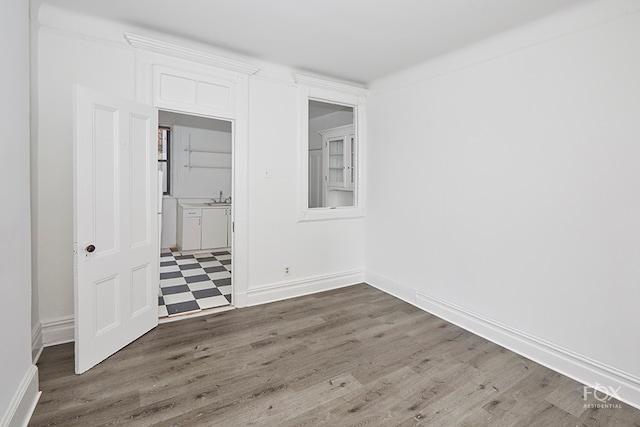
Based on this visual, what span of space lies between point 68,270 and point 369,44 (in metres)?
3.36

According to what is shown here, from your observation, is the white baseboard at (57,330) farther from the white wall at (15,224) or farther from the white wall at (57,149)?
the white wall at (15,224)

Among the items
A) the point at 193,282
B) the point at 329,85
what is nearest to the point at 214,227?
the point at 193,282

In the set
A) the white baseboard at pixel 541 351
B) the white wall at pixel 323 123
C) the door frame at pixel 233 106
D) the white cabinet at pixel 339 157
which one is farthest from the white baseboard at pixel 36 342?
the white wall at pixel 323 123

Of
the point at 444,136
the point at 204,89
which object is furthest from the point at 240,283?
the point at 444,136

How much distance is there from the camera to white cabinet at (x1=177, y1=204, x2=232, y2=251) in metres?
5.93

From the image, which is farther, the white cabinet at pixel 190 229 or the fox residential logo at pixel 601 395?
the white cabinet at pixel 190 229

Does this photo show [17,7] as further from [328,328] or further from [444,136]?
[444,136]

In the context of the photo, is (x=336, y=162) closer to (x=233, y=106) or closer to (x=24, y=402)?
(x=233, y=106)

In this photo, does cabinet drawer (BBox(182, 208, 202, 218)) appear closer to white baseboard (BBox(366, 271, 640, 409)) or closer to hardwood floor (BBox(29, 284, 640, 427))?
hardwood floor (BBox(29, 284, 640, 427))

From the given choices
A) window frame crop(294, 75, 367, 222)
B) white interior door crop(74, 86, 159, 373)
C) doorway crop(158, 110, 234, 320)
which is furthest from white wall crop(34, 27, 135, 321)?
doorway crop(158, 110, 234, 320)

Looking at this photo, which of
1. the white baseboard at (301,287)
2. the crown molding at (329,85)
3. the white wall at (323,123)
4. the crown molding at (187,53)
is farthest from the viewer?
the white wall at (323,123)

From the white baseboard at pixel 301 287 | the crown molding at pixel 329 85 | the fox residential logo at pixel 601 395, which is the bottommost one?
the fox residential logo at pixel 601 395

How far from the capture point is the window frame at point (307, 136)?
3.87 meters

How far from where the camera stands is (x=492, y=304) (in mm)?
2926
